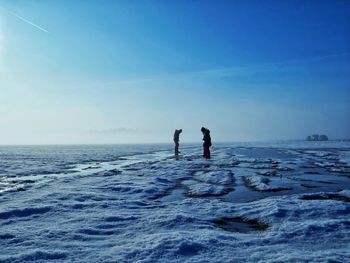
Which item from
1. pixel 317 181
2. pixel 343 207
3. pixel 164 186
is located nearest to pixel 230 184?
pixel 164 186

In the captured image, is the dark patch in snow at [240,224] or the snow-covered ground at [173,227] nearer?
the snow-covered ground at [173,227]

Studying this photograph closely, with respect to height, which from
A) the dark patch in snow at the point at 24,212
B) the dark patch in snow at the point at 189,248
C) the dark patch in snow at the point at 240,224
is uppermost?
the dark patch in snow at the point at 24,212

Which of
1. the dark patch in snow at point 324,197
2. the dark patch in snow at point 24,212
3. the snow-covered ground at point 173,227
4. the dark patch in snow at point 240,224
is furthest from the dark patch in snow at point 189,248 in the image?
the dark patch in snow at point 324,197

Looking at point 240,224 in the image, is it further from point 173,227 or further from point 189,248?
point 189,248

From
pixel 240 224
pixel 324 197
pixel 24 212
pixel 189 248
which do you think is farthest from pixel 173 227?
pixel 324 197

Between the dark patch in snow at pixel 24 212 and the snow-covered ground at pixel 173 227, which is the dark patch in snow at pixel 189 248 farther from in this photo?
the dark patch in snow at pixel 24 212

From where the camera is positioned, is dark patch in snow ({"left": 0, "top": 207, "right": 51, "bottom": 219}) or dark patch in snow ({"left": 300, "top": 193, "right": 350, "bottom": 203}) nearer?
dark patch in snow ({"left": 0, "top": 207, "right": 51, "bottom": 219})

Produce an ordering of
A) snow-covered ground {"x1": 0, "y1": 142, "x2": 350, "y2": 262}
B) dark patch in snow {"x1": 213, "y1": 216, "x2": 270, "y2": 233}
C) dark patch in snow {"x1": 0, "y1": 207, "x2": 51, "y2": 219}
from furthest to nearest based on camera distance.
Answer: dark patch in snow {"x1": 0, "y1": 207, "x2": 51, "y2": 219} → dark patch in snow {"x1": 213, "y1": 216, "x2": 270, "y2": 233} → snow-covered ground {"x1": 0, "y1": 142, "x2": 350, "y2": 262}

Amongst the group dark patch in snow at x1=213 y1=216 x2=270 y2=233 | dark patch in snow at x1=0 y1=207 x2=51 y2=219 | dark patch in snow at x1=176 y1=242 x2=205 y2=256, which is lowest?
dark patch in snow at x1=213 y1=216 x2=270 y2=233

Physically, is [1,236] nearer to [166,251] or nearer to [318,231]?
[166,251]

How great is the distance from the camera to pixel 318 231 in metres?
5.55

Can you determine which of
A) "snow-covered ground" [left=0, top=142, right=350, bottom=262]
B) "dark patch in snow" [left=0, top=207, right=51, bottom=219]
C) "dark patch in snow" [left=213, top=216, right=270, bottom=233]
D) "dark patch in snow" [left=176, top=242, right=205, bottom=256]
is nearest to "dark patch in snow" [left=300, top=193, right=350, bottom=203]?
"snow-covered ground" [left=0, top=142, right=350, bottom=262]

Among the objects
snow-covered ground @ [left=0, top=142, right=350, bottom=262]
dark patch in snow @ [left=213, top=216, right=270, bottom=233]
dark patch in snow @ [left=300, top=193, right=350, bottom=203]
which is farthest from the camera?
dark patch in snow @ [left=300, top=193, right=350, bottom=203]

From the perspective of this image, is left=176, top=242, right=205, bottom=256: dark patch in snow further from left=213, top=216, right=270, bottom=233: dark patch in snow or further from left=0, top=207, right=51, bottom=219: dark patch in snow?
left=0, top=207, right=51, bottom=219: dark patch in snow
